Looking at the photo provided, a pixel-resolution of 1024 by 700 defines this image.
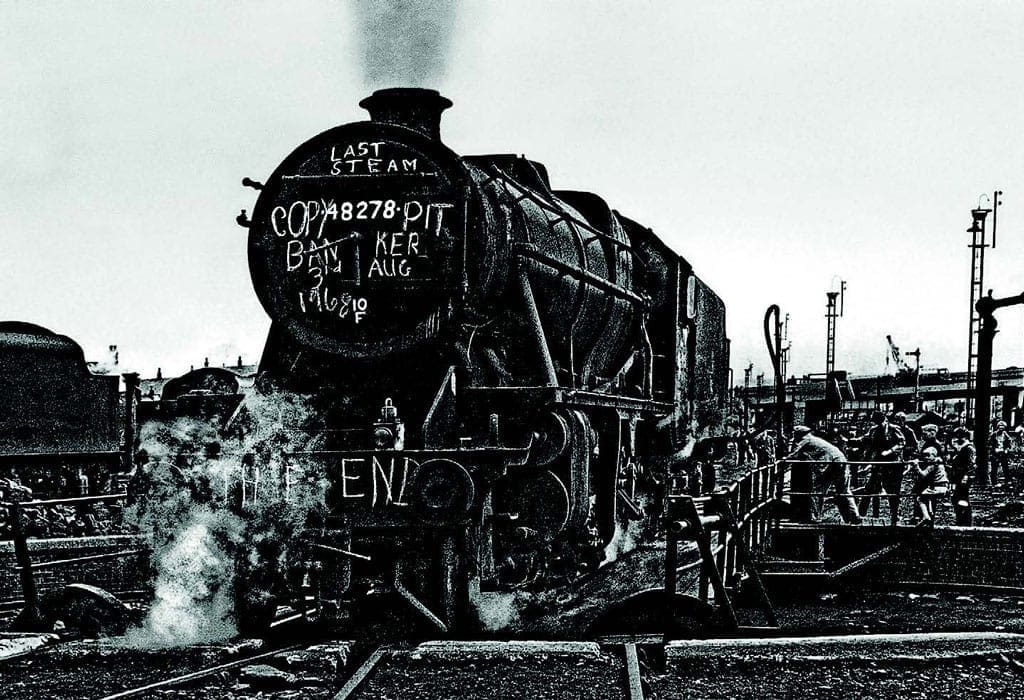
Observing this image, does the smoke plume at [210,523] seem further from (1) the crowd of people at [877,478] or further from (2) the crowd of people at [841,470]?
(1) the crowd of people at [877,478]

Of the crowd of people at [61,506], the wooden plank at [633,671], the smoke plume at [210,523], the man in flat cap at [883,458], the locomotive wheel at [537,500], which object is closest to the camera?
the wooden plank at [633,671]

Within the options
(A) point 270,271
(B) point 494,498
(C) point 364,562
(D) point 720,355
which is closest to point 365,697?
(C) point 364,562

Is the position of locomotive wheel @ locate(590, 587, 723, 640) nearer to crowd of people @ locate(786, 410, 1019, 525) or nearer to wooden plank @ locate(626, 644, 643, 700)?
wooden plank @ locate(626, 644, 643, 700)

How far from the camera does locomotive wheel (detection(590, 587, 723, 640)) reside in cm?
693

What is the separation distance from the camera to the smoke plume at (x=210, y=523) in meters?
6.65

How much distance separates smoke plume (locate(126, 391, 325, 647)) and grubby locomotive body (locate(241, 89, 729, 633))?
21 centimetres

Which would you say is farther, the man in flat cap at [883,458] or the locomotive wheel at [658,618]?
the man in flat cap at [883,458]

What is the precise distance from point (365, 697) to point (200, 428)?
2050 mm

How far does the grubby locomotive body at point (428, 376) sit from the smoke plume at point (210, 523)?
21 centimetres

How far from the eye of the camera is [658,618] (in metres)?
7.04

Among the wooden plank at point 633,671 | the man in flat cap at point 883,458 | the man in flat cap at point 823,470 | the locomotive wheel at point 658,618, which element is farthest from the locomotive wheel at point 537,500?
the man in flat cap at point 883,458

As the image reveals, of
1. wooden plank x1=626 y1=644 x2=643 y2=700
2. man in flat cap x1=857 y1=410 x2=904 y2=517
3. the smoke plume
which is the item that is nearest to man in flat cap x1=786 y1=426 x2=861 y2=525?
man in flat cap x1=857 y1=410 x2=904 y2=517

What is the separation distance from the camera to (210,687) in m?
5.92

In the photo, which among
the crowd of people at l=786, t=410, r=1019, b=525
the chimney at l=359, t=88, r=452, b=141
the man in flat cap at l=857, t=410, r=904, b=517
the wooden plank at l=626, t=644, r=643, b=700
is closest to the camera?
the wooden plank at l=626, t=644, r=643, b=700
